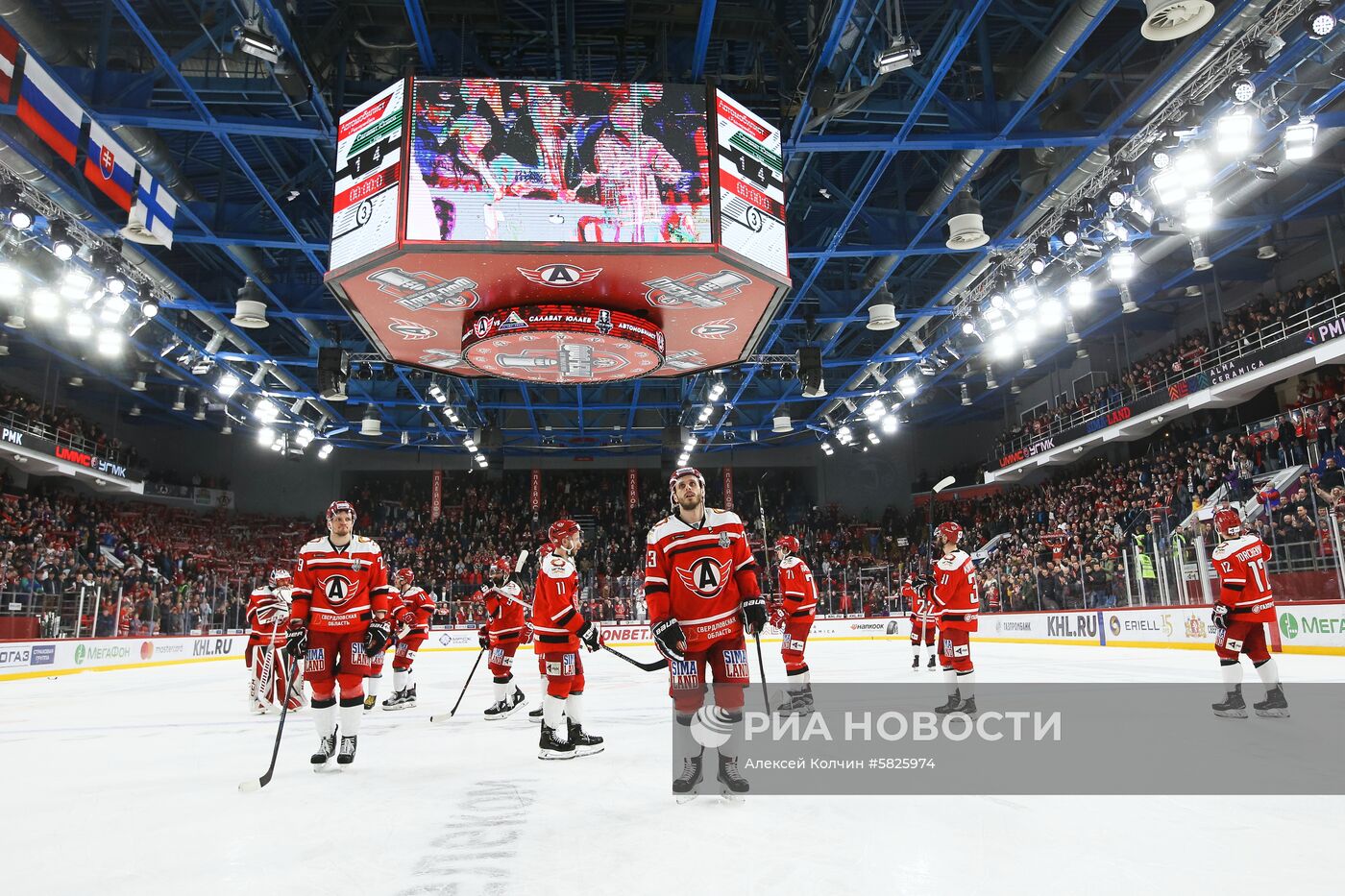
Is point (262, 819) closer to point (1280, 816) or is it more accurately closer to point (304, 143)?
point (1280, 816)

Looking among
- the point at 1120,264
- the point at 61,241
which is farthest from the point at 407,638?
the point at 1120,264

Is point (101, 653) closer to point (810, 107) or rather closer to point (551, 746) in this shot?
point (551, 746)

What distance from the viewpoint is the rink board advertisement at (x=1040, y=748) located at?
4.35 meters

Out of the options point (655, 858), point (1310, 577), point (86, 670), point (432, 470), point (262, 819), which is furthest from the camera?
point (432, 470)

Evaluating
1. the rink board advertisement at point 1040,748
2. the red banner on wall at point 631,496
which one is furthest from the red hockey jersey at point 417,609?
the red banner on wall at point 631,496

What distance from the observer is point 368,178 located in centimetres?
962

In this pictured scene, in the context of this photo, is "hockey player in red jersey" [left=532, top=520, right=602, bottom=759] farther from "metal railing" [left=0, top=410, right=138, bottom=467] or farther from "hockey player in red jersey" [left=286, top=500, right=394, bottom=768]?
"metal railing" [left=0, top=410, right=138, bottom=467]

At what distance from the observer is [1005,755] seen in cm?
509

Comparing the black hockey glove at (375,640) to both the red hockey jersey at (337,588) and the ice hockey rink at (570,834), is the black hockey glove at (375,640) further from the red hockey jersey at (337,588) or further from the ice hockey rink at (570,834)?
the ice hockey rink at (570,834)

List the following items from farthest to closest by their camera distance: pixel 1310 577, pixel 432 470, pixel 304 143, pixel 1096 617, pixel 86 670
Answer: pixel 432 470 < pixel 1096 617 < pixel 86 670 < pixel 304 143 < pixel 1310 577

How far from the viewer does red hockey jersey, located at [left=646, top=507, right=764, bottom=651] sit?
4.54m

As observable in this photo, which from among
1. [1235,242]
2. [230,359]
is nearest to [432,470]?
[230,359]

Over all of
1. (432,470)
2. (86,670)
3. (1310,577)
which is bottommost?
(86,670)

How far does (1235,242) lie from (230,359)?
2487 cm
